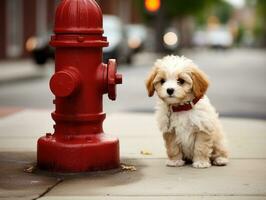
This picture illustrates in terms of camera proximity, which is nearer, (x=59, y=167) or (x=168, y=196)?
(x=168, y=196)

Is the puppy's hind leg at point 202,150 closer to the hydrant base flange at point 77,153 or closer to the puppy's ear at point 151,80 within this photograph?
the puppy's ear at point 151,80

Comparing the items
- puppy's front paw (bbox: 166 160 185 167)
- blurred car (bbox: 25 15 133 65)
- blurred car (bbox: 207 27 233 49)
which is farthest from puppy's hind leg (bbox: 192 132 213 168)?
blurred car (bbox: 207 27 233 49)

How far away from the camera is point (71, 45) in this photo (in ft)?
19.3

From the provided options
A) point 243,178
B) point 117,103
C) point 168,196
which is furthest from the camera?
point 117,103

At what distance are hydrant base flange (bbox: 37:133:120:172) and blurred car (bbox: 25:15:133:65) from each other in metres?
19.1

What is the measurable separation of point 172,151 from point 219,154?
449 millimetres

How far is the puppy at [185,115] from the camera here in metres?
5.79

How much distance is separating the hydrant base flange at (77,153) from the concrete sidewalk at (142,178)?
0.08 metres

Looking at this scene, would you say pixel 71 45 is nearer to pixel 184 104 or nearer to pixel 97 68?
pixel 97 68

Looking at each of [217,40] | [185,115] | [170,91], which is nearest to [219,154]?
[185,115]

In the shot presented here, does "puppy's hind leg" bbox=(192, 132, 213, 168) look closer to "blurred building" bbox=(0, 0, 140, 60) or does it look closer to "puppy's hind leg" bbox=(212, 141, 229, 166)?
"puppy's hind leg" bbox=(212, 141, 229, 166)

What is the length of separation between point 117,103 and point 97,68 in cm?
727

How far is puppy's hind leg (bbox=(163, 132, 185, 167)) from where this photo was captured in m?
6.10

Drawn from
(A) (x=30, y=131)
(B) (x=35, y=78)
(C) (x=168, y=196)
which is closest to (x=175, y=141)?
(C) (x=168, y=196)
